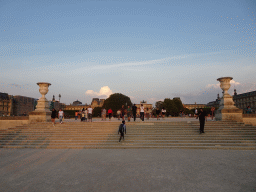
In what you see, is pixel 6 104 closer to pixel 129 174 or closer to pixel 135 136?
pixel 135 136

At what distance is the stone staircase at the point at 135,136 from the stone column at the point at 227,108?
1.51 m

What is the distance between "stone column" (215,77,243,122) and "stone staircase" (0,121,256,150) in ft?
4.96

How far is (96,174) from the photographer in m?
5.78

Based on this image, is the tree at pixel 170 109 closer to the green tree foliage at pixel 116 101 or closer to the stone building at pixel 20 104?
the green tree foliage at pixel 116 101

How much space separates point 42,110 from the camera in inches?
699

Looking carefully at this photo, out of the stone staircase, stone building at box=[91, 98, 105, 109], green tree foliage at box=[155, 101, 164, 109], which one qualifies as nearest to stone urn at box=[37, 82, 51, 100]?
the stone staircase

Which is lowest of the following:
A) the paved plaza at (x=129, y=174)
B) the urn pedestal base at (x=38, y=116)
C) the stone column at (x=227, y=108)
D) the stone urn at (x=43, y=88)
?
the paved plaza at (x=129, y=174)

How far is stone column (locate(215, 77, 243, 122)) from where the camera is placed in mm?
15797

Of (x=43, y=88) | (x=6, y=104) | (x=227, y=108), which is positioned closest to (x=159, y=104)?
(x=227, y=108)

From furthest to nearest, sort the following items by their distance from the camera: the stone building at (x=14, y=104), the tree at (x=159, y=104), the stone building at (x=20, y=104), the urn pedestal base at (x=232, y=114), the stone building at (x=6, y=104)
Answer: the stone building at (x=20, y=104) < the stone building at (x=14, y=104) < the stone building at (x=6, y=104) < the tree at (x=159, y=104) < the urn pedestal base at (x=232, y=114)

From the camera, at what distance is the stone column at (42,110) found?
17.4m

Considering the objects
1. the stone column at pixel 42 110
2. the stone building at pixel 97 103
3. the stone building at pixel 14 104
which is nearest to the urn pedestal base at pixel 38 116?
the stone column at pixel 42 110

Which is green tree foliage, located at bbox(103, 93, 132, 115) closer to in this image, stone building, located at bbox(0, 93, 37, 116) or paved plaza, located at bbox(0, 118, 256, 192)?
stone building, located at bbox(0, 93, 37, 116)

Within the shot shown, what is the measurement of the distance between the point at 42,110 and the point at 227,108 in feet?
58.0
